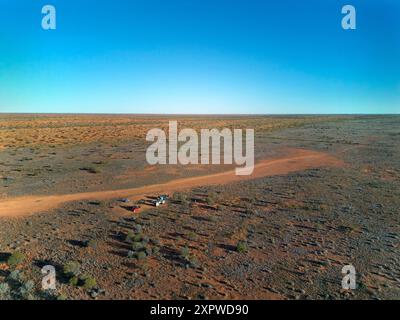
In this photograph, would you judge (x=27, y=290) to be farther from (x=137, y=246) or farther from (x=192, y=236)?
(x=192, y=236)

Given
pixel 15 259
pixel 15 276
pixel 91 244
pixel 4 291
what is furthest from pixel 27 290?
pixel 91 244

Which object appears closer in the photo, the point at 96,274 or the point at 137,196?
the point at 96,274

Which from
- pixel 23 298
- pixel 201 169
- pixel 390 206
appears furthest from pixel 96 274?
pixel 201 169

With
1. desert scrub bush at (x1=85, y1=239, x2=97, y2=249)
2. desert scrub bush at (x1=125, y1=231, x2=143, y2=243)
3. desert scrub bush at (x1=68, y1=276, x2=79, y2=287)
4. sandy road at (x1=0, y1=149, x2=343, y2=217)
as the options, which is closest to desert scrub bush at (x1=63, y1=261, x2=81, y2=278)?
desert scrub bush at (x1=68, y1=276, x2=79, y2=287)

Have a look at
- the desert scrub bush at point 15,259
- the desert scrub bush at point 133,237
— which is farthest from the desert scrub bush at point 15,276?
the desert scrub bush at point 133,237
